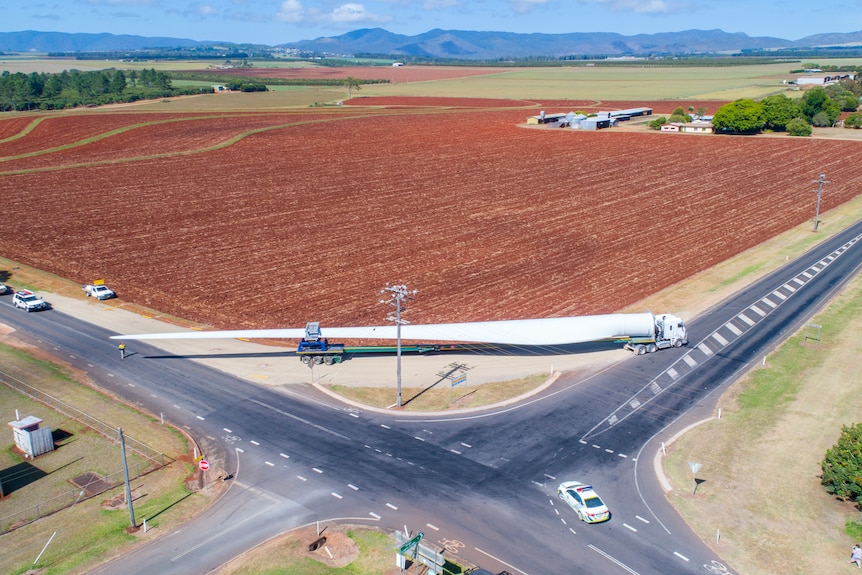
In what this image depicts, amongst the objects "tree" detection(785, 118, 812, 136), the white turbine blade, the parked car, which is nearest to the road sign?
the white turbine blade

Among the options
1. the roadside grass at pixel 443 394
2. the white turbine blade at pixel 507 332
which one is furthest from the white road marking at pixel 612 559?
the white turbine blade at pixel 507 332

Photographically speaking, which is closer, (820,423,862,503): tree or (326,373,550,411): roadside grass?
(820,423,862,503): tree

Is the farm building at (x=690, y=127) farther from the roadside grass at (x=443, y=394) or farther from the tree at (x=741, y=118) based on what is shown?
the roadside grass at (x=443, y=394)

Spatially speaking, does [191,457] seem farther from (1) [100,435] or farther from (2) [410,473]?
(2) [410,473]

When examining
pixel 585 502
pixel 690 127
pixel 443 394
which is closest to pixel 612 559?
pixel 585 502

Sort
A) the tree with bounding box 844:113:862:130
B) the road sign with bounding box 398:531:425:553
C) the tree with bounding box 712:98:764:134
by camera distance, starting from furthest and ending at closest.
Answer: the tree with bounding box 844:113:862:130
the tree with bounding box 712:98:764:134
the road sign with bounding box 398:531:425:553

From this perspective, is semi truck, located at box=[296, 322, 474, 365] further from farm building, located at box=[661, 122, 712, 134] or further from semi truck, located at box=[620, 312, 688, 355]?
farm building, located at box=[661, 122, 712, 134]

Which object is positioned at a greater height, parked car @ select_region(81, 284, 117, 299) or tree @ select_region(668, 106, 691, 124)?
tree @ select_region(668, 106, 691, 124)
